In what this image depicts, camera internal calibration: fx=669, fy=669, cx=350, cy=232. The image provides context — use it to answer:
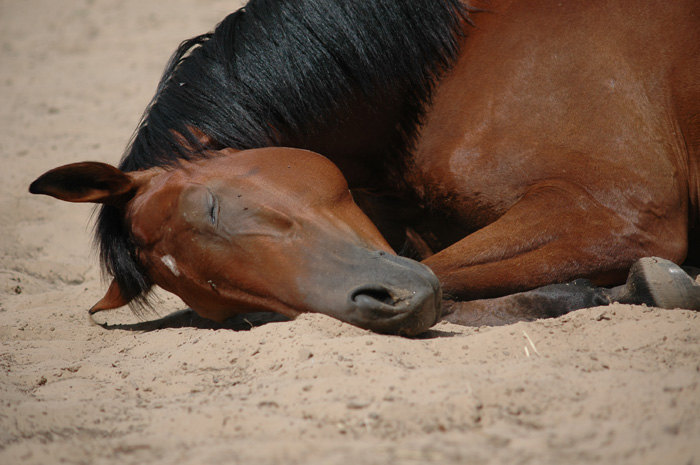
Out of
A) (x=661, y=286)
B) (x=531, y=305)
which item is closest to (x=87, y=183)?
(x=531, y=305)

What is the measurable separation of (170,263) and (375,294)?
2.57 ft

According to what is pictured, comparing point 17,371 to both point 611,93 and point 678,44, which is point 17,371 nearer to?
point 611,93

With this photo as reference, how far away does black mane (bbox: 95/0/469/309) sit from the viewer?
102 inches

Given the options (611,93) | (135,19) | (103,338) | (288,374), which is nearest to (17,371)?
(103,338)

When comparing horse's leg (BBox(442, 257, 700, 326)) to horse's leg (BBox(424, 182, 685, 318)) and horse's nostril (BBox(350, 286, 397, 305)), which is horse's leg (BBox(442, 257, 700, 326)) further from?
horse's nostril (BBox(350, 286, 397, 305))

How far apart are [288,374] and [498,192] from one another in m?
1.18

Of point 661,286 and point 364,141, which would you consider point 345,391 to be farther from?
point 364,141

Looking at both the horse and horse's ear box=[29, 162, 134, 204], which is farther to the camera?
horse's ear box=[29, 162, 134, 204]

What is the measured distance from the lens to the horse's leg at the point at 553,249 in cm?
241

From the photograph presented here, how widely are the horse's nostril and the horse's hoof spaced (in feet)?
2.83

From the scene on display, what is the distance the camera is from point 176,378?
205cm

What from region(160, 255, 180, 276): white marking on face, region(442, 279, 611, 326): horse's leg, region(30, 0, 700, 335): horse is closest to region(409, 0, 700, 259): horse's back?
region(30, 0, 700, 335): horse

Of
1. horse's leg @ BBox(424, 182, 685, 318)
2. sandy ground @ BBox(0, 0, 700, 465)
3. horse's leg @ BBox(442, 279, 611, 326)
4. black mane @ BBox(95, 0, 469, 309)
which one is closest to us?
sandy ground @ BBox(0, 0, 700, 465)

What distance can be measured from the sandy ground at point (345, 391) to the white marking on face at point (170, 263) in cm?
26
